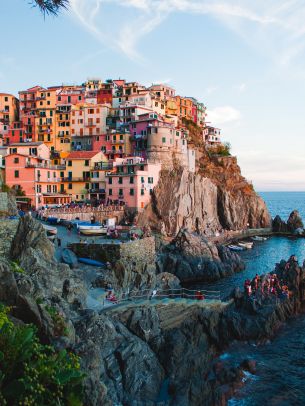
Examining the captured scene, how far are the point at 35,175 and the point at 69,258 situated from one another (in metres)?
35.0

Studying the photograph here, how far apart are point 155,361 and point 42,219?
34.9 meters

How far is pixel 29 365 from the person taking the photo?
1325 centimetres

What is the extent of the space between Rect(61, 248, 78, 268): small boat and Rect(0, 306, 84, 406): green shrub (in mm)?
22528

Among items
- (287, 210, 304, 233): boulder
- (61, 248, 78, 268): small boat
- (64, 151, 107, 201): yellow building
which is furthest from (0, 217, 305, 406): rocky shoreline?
(287, 210, 304, 233): boulder

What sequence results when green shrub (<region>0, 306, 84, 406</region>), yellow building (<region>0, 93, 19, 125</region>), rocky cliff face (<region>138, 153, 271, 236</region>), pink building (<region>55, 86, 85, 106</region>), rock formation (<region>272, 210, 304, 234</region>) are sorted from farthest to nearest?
yellow building (<region>0, 93, 19, 125</region>) < rock formation (<region>272, 210, 304, 234</region>) < pink building (<region>55, 86, 85, 106</region>) < rocky cliff face (<region>138, 153, 271, 236</region>) < green shrub (<region>0, 306, 84, 406</region>)

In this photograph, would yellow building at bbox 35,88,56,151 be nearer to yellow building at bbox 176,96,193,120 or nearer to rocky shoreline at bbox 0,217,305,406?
yellow building at bbox 176,96,193,120

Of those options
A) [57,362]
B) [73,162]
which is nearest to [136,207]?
[73,162]

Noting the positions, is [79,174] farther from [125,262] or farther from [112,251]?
[125,262]

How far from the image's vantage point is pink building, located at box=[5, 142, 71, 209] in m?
68.5

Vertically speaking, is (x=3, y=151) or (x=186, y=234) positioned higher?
(x=3, y=151)

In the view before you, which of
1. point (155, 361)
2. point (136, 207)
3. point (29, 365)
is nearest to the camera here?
point (29, 365)

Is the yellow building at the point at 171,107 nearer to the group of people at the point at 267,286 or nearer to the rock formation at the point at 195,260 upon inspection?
the rock formation at the point at 195,260

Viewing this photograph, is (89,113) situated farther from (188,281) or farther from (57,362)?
(57,362)

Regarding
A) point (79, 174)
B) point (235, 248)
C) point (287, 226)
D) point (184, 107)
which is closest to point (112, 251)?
point (235, 248)
